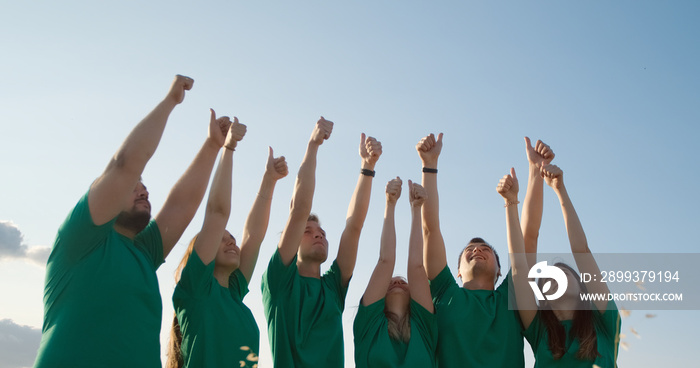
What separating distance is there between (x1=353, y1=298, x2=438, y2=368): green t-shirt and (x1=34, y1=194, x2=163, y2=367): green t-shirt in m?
2.25

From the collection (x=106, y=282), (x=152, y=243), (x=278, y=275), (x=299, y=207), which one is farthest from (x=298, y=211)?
(x=106, y=282)

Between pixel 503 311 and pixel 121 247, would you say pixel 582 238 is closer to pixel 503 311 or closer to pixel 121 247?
pixel 503 311

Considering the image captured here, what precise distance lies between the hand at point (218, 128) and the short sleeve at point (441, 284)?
272cm

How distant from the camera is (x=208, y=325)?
5777mm

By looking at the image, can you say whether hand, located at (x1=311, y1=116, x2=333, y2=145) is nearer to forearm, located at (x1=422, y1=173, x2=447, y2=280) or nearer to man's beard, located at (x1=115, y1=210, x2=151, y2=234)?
forearm, located at (x1=422, y1=173, x2=447, y2=280)

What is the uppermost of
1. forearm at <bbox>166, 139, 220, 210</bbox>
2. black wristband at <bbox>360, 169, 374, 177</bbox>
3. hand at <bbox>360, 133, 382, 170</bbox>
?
hand at <bbox>360, 133, 382, 170</bbox>

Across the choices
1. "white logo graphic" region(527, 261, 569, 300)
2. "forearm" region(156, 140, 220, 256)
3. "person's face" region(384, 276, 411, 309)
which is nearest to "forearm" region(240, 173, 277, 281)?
"forearm" region(156, 140, 220, 256)

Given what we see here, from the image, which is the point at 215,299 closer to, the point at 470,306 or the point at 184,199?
the point at 184,199

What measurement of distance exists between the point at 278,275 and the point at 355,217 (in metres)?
1.10

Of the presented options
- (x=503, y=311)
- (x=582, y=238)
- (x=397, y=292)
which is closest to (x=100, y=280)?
(x=397, y=292)

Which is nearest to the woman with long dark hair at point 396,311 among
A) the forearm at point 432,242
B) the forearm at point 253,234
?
the forearm at point 432,242

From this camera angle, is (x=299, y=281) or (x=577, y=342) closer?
(x=577, y=342)

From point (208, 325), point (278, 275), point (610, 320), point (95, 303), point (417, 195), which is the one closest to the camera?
point (95, 303)

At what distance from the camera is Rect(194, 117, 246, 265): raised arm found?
19.3 feet
